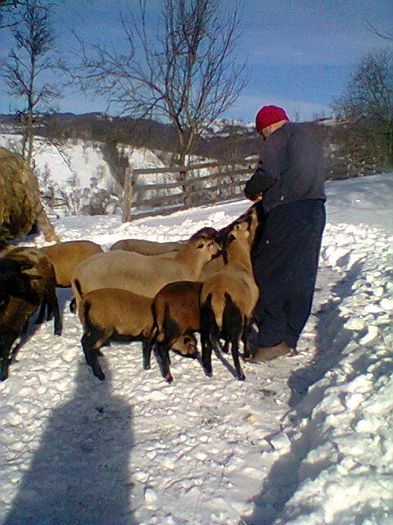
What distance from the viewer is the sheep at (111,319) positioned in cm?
498

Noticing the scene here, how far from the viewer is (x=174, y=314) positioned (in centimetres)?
497

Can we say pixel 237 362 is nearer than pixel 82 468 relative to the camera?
No

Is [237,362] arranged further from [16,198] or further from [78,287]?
[16,198]

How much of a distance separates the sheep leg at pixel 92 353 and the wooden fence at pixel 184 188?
444 inches

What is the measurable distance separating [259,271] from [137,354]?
1491 mm

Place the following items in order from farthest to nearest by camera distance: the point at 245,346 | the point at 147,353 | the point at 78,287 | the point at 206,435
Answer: the point at 78,287 → the point at 245,346 → the point at 147,353 → the point at 206,435

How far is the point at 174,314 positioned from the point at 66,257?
2364mm

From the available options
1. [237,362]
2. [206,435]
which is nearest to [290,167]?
[237,362]

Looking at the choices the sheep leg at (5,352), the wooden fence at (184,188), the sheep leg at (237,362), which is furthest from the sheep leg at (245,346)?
the wooden fence at (184,188)

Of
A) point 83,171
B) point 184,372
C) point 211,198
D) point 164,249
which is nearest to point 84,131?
point 83,171

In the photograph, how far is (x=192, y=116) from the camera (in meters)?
19.9

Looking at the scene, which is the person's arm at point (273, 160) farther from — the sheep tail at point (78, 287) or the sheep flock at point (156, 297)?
the sheep tail at point (78, 287)

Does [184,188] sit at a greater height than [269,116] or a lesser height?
lesser

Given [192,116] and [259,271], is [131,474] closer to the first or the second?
Answer: [259,271]
